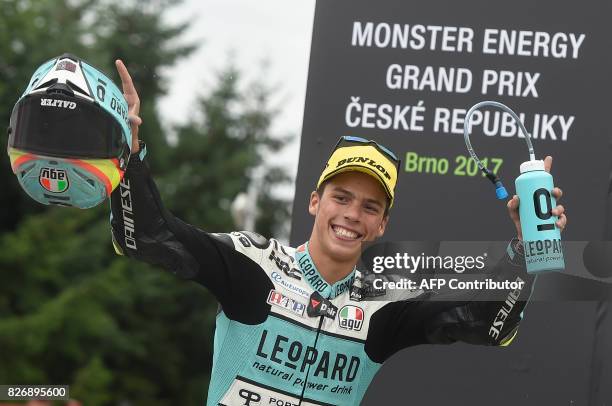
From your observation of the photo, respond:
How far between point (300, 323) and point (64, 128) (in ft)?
3.75

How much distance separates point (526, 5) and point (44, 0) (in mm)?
22961

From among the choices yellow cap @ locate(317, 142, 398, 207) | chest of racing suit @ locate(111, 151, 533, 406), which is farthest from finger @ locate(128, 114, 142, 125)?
yellow cap @ locate(317, 142, 398, 207)

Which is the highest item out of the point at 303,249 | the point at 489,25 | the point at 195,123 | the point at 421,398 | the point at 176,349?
the point at 195,123

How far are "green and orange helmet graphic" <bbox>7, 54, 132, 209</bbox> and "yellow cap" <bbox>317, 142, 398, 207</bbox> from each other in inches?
33.4

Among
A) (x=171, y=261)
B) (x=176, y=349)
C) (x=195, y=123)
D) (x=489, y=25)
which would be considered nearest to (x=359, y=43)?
(x=489, y=25)

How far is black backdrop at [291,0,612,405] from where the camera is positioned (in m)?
4.76

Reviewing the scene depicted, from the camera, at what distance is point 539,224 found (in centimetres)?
369

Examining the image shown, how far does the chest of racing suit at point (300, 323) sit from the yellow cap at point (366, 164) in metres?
0.35

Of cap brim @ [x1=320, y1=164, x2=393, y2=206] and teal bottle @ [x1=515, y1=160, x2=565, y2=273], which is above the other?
cap brim @ [x1=320, y1=164, x2=393, y2=206]

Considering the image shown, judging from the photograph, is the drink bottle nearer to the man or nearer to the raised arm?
the man

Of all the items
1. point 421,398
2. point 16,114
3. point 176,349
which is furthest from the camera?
point 176,349

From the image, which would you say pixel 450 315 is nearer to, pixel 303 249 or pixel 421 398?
pixel 303 249

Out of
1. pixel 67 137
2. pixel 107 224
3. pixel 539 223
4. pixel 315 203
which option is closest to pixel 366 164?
pixel 315 203

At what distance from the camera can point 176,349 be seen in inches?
1141
